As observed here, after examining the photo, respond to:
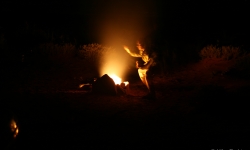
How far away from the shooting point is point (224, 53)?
13547 mm

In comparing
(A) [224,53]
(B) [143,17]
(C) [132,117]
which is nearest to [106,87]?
(C) [132,117]

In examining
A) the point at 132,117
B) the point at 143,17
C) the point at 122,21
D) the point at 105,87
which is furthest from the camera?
the point at 143,17

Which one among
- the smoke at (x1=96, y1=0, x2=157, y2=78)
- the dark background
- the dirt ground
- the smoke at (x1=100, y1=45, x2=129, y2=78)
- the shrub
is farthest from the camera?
the shrub

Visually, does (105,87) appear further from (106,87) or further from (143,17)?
(143,17)

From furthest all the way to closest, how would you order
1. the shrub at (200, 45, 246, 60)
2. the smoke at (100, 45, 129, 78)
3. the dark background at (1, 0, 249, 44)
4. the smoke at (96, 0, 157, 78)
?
1. the shrub at (200, 45, 246, 60)
2. the dark background at (1, 0, 249, 44)
3. the smoke at (100, 45, 129, 78)
4. the smoke at (96, 0, 157, 78)

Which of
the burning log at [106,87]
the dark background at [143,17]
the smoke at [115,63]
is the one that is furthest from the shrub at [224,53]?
the burning log at [106,87]

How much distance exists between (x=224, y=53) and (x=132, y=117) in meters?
7.52

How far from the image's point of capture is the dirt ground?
5965 mm

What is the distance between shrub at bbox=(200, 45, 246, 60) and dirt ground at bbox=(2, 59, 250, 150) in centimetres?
254

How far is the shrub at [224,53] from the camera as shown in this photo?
43.8 feet

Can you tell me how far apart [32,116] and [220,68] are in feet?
25.7

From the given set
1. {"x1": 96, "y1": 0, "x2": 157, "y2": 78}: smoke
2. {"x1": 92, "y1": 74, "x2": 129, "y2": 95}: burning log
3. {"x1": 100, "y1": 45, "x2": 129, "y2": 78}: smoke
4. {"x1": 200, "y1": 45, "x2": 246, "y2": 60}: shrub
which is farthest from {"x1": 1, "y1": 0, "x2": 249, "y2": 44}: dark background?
{"x1": 92, "y1": 74, "x2": 129, "y2": 95}: burning log

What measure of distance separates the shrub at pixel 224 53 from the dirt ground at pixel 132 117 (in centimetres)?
254

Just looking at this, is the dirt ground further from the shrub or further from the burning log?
the shrub
